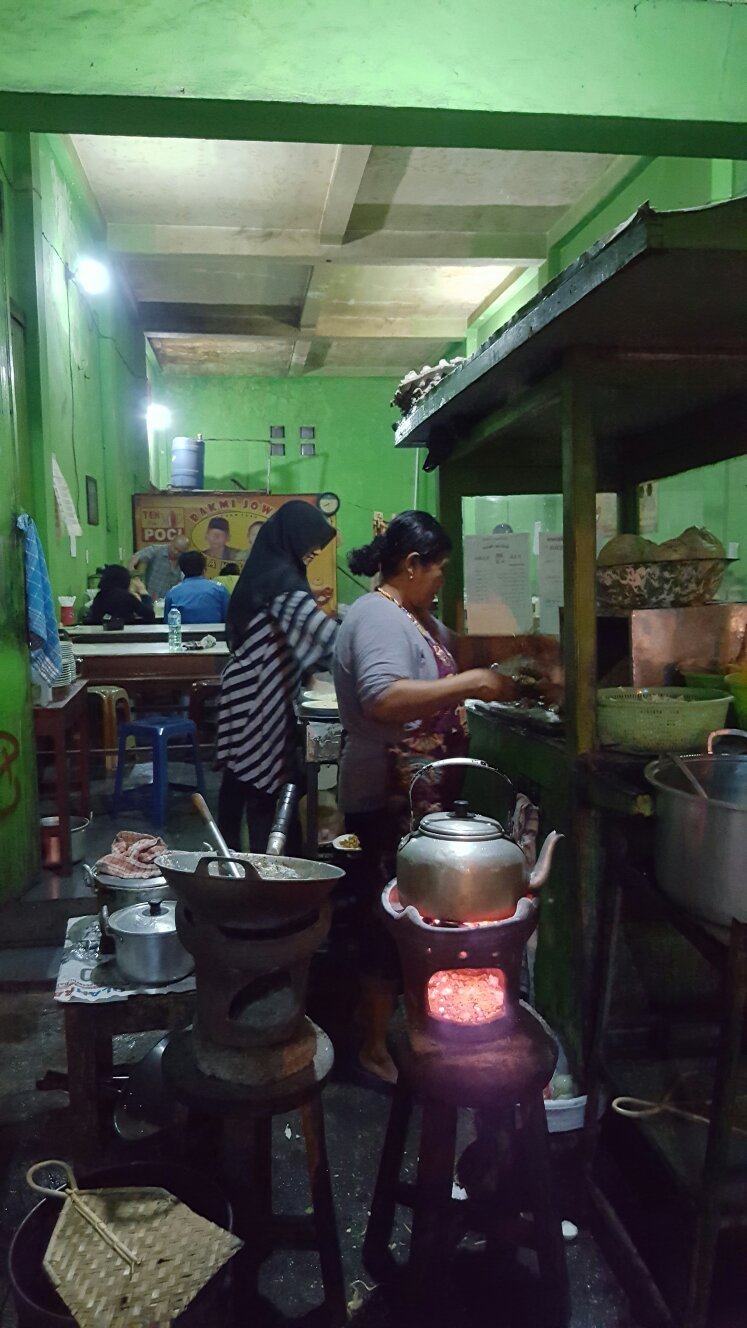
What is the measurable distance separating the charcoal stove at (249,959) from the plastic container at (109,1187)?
265mm

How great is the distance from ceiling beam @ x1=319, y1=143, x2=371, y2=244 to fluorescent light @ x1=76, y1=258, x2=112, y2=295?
2.13 metres

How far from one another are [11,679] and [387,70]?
337cm

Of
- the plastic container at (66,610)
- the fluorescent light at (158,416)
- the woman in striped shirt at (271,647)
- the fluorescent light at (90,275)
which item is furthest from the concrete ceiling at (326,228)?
the plastic container at (66,610)

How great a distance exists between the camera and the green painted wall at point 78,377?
264 inches

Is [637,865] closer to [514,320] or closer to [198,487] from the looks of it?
[514,320]

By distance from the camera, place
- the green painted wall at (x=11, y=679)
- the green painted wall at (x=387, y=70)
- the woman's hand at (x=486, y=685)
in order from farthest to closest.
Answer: the green painted wall at (x=11, y=679)
the green painted wall at (x=387, y=70)
the woman's hand at (x=486, y=685)

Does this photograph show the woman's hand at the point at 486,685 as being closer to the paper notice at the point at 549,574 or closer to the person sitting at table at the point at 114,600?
the paper notice at the point at 549,574

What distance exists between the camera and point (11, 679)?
4.64m

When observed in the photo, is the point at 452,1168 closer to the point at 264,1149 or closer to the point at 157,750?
the point at 264,1149

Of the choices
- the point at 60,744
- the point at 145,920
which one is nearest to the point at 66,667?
the point at 60,744

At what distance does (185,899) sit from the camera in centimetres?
190

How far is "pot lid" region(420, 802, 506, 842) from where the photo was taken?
2.01 meters

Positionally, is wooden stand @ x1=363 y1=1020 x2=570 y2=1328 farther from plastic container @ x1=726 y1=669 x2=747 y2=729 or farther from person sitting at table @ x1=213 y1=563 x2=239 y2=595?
person sitting at table @ x1=213 y1=563 x2=239 y2=595

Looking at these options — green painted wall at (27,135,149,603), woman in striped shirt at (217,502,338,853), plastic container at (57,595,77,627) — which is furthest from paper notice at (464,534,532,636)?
plastic container at (57,595,77,627)
